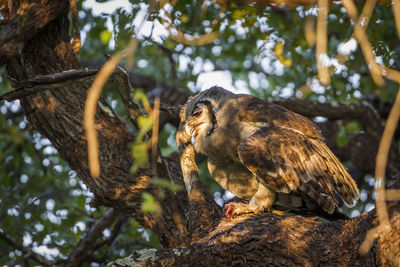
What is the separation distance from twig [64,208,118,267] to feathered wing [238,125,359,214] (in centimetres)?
185

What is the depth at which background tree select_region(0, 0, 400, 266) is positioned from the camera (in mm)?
2559

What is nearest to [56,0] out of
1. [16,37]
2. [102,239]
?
[16,37]

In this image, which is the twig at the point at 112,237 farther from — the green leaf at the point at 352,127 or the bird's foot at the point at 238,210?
the green leaf at the point at 352,127

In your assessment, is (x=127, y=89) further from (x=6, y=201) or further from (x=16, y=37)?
(x=6, y=201)

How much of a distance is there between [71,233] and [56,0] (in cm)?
239

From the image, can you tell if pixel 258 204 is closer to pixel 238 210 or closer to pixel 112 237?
pixel 238 210

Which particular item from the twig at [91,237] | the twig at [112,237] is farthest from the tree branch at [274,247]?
the twig at [112,237]

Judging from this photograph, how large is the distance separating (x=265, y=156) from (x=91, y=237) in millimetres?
2225

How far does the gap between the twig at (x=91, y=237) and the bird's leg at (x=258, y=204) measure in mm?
1582

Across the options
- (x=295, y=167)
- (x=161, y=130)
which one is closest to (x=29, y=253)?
(x=161, y=130)

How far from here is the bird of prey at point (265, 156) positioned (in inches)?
A: 138

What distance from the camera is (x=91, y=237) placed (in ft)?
15.8

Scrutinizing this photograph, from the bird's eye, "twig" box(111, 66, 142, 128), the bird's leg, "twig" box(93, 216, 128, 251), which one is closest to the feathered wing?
the bird's leg

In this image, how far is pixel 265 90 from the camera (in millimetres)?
7051
